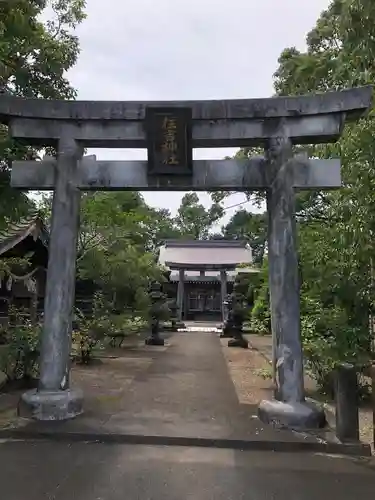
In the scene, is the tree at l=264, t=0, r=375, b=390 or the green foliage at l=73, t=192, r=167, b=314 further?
the green foliage at l=73, t=192, r=167, b=314

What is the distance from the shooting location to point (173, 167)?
6.98m

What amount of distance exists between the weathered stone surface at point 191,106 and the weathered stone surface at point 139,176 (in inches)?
25.2

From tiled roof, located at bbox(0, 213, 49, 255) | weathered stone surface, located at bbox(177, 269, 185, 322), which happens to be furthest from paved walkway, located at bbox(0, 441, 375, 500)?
weathered stone surface, located at bbox(177, 269, 185, 322)

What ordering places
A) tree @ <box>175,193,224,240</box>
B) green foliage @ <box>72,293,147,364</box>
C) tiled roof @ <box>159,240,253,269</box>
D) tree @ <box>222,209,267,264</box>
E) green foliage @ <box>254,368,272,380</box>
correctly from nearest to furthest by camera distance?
green foliage @ <box>254,368,272,380</box>, green foliage @ <box>72,293,147,364</box>, tree @ <box>222,209,267,264</box>, tiled roof @ <box>159,240,253,269</box>, tree @ <box>175,193,224,240</box>

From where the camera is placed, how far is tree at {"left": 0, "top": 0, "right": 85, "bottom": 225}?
723 centimetres

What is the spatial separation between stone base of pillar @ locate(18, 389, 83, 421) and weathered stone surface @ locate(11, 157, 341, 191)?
9.59ft

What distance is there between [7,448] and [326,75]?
751cm

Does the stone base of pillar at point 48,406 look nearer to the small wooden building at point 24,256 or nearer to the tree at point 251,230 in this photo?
the small wooden building at point 24,256

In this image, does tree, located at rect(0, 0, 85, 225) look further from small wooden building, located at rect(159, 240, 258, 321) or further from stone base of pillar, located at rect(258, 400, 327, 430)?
small wooden building, located at rect(159, 240, 258, 321)

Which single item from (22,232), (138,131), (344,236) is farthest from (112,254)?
(344,236)

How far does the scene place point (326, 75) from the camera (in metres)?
8.38

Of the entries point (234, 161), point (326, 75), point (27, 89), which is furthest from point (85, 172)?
point (326, 75)

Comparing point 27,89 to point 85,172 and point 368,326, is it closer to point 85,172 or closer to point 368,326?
point 85,172

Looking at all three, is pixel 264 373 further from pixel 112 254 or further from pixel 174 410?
pixel 112 254
